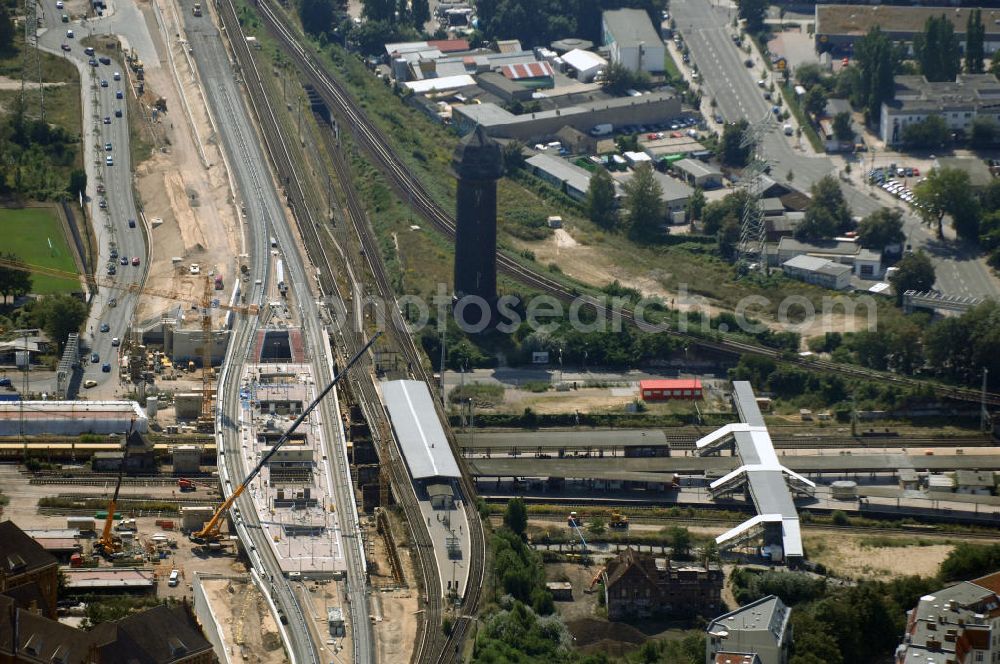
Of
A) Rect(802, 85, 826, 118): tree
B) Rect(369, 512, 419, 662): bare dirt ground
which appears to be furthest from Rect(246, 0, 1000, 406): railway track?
Rect(802, 85, 826, 118): tree

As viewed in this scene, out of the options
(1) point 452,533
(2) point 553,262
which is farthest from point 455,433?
(2) point 553,262

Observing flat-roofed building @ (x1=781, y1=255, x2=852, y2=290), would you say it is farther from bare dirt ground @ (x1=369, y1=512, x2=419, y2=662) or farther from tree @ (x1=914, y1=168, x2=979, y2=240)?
bare dirt ground @ (x1=369, y1=512, x2=419, y2=662)

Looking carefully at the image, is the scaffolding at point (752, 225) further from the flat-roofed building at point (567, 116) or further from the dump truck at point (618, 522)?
the dump truck at point (618, 522)

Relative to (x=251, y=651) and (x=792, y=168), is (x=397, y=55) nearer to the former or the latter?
(x=792, y=168)

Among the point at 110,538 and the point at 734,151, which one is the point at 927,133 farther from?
the point at 110,538

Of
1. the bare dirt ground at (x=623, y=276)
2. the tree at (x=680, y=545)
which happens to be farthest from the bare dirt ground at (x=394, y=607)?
the bare dirt ground at (x=623, y=276)
